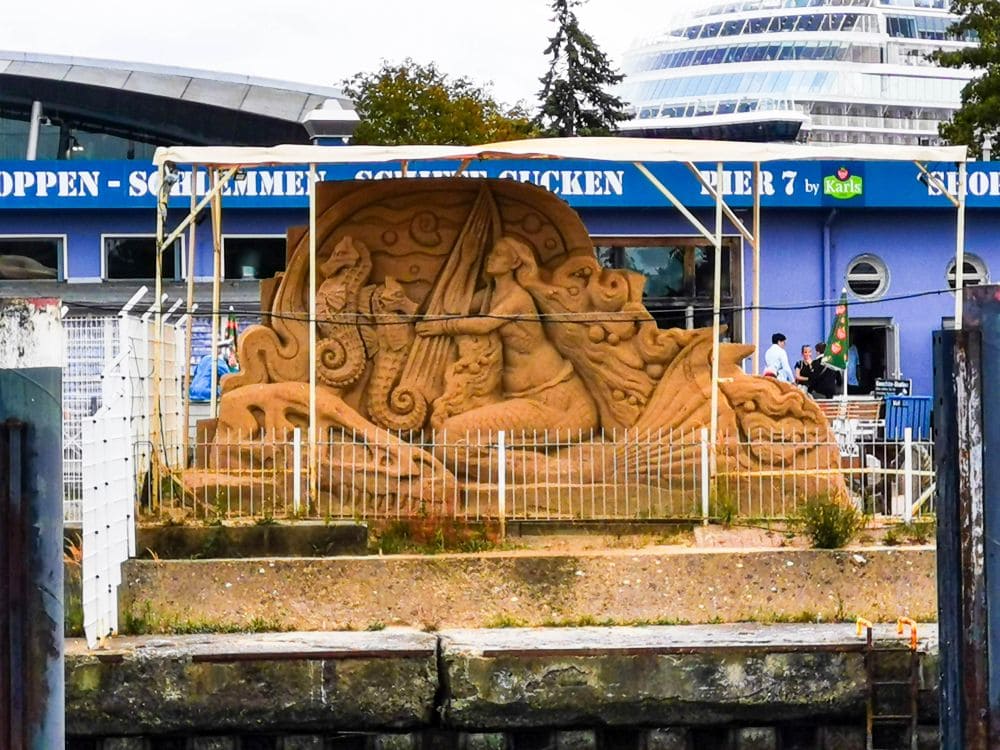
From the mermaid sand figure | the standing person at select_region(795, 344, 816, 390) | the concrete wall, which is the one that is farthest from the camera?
the standing person at select_region(795, 344, 816, 390)

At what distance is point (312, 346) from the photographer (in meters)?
17.0

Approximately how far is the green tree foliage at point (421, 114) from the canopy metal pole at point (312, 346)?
2306 centimetres

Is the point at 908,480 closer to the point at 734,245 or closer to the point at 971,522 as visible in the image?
the point at 971,522

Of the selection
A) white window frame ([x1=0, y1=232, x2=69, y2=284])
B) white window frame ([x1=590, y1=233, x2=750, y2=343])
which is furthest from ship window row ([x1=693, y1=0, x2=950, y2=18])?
white window frame ([x1=0, y1=232, x2=69, y2=284])

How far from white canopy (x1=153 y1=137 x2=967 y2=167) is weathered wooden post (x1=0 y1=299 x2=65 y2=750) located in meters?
6.51

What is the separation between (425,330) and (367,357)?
552mm

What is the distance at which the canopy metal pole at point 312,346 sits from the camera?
16.4 m

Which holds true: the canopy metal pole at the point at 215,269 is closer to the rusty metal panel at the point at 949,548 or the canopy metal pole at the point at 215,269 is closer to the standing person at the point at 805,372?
the standing person at the point at 805,372

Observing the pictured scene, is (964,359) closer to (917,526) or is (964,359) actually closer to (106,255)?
(917,526)

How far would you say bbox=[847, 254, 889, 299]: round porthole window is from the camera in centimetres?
3147

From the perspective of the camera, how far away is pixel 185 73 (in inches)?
2008

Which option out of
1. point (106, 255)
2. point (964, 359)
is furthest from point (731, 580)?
point (106, 255)

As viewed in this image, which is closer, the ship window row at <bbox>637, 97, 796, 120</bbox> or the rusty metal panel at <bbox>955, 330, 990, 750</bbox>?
the rusty metal panel at <bbox>955, 330, 990, 750</bbox>

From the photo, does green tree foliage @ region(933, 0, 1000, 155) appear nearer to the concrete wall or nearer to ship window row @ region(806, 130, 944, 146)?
the concrete wall
